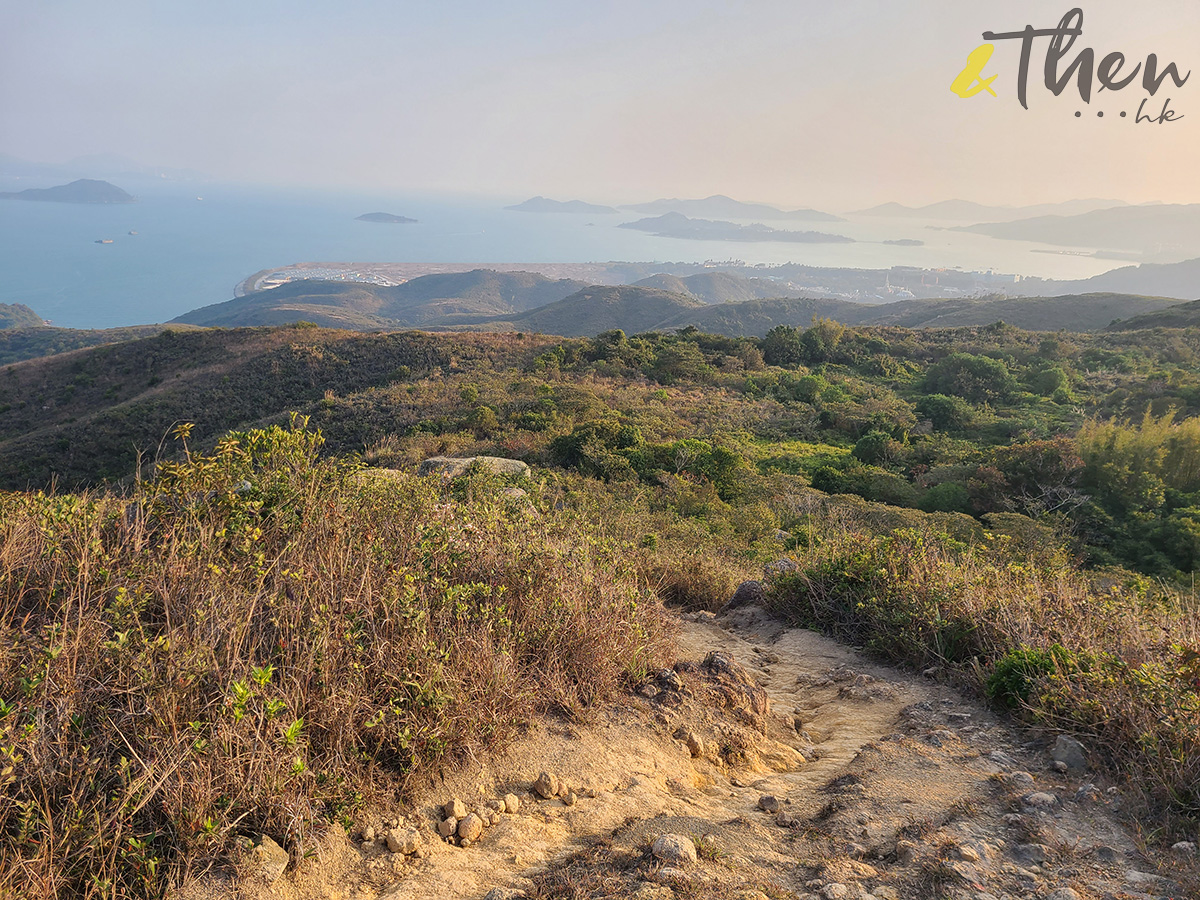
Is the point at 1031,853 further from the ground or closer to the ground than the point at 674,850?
closer to the ground

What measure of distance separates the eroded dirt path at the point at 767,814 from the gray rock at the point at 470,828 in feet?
0.16

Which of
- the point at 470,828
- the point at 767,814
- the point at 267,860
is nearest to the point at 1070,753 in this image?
the point at 767,814

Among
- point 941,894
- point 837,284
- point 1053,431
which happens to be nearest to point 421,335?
point 1053,431

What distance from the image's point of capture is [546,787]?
2.51 metres

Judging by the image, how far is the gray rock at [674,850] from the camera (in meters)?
2.06

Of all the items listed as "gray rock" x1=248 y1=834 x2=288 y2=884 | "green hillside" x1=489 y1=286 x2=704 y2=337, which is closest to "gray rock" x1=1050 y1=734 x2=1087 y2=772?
"gray rock" x1=248 y1=834 x2=288 y2=884

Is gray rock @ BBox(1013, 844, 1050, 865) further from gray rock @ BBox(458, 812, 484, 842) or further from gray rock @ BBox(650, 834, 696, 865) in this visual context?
gray rock @ BBox(458, 812, 484, 842)

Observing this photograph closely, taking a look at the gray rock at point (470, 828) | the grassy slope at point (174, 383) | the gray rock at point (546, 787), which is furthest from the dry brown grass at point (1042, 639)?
the grassy slope at point (174, 383)

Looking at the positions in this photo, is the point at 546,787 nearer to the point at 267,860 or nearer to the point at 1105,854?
the point at 267,860

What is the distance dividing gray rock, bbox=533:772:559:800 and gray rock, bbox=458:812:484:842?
32 centimetres

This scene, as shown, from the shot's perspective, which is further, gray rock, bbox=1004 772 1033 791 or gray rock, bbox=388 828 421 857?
gray rock, bbox=1004 772 1033 791

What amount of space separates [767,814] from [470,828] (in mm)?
1315

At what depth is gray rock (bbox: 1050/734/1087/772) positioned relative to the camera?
9.06 feet

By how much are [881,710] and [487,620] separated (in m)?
2.55
